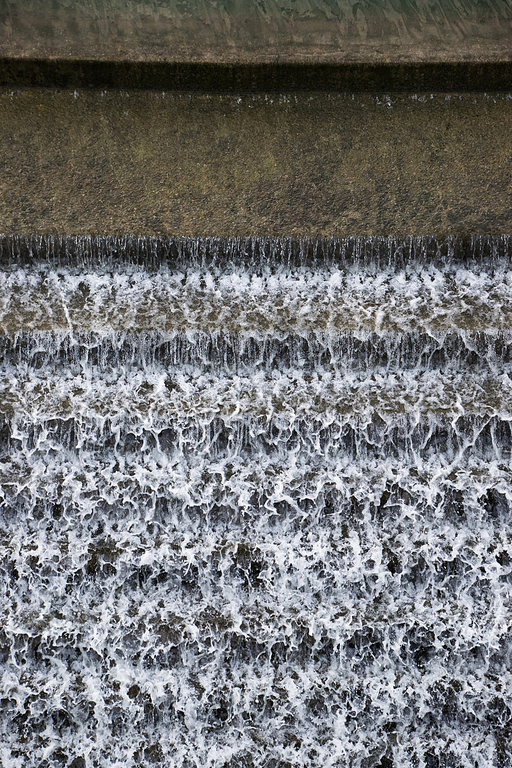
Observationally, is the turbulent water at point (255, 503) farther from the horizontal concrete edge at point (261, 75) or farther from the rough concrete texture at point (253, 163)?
the horizontal concrete edge at point (261, 75)

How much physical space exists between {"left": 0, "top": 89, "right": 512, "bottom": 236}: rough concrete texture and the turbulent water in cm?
20

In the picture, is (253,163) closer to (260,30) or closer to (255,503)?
(260,30)

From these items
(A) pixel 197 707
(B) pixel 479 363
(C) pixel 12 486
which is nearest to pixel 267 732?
(A) pixel 197 707

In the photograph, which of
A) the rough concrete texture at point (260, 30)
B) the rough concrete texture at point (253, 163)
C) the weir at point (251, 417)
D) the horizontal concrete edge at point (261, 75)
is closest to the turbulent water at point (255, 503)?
the weir at point (251, 417)

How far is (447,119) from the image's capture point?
3572 mm

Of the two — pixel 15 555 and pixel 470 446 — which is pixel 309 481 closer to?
pixel 470 446

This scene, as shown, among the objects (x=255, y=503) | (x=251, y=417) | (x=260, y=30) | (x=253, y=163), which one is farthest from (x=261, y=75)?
(x=255, y=503)

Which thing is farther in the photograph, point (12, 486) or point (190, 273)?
point (190, 273)

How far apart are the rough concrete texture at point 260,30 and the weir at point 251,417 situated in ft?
0.09

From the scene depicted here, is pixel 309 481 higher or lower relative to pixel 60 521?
higher

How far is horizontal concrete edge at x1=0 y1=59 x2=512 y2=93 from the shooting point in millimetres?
3492

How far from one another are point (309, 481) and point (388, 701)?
2.96 ft

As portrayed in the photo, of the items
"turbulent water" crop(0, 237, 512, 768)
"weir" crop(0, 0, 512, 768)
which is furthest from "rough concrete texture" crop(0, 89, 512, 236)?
"turbulent water" crop(0, 237, 512, 768)

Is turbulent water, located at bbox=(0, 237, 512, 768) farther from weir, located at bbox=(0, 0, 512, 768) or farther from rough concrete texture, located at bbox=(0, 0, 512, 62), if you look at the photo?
rough concrete texture, located at bbox=(0, 0, 512, 62)
